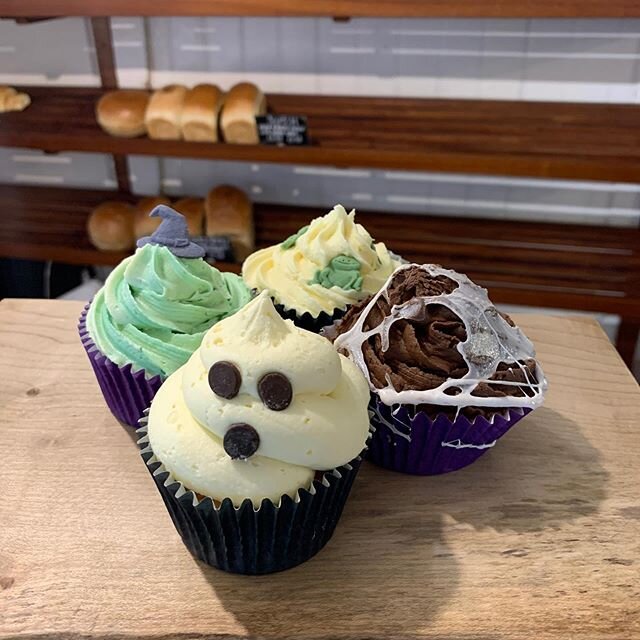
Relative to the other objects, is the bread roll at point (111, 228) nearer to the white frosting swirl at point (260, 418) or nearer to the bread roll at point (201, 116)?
the bread roll at point (201, 116)

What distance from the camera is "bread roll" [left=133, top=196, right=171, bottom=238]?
275 centimetres

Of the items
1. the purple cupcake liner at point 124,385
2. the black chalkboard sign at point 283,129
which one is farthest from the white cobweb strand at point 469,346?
the black chalkboard sign at point 283,129

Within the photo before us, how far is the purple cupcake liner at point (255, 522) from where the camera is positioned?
3.61 feet

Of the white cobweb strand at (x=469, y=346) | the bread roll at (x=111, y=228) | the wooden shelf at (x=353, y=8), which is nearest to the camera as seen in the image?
the white cobweb strand at (x=469, y=346)

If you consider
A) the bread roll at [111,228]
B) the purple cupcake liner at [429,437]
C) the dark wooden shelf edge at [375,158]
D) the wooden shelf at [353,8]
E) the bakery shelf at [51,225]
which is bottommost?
the bakery shelf at [51,225]

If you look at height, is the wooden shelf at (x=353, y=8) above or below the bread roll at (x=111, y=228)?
above

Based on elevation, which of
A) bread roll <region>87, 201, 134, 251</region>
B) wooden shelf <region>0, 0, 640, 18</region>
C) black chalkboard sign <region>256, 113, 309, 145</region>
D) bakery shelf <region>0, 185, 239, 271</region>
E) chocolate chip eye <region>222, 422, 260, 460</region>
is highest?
wooden shelf <region>0, 0, 640, 18</region>

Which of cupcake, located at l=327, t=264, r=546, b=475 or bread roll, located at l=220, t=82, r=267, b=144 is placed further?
bread roll, located at l=220, t=82, r=267, b=144

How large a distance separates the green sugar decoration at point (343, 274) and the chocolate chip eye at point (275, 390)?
1.98 feet

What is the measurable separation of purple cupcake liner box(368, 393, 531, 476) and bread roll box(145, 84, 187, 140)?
161 cm

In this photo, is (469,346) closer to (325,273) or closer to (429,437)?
(429,437)

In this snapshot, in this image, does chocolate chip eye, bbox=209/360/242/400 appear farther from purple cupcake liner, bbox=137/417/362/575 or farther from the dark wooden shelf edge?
the dark wooden shelf edge

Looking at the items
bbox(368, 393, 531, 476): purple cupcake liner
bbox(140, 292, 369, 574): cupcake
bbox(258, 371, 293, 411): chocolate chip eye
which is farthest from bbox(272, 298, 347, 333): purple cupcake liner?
bbox(258, 371, 293, 411): chocolate chip eye

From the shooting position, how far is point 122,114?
2.57 meters
